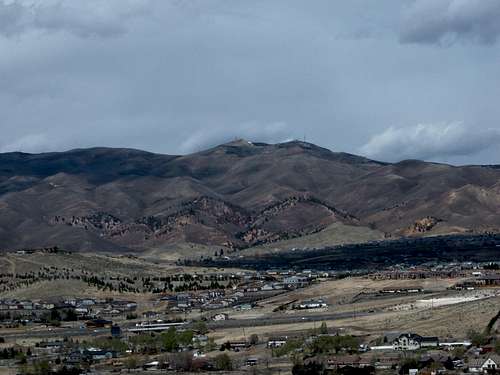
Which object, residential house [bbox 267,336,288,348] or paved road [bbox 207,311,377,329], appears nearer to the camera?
residential house [bbox 267,336,288,348]

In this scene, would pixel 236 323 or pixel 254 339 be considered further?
pixel 236 323

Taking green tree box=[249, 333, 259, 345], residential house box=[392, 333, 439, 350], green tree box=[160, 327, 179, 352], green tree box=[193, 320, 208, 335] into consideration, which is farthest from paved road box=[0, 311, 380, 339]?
residential house box=[392, 333, 439, 350]

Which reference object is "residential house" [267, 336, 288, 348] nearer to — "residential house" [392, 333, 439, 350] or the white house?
"residential house" [392, 333, 439, 350]

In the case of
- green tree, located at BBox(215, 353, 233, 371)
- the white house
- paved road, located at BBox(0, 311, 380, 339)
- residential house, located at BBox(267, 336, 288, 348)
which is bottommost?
the white house

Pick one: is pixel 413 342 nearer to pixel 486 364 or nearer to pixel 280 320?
pixel 486 364

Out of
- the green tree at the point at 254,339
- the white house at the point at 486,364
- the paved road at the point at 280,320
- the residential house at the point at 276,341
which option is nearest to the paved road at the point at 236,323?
the paved road at the point at 280,320

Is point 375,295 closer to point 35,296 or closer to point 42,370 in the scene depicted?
point 35,296

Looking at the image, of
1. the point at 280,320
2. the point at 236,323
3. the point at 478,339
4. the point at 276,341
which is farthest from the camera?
the point at 236,323

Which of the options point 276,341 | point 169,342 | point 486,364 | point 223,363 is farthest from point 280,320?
point 486,364

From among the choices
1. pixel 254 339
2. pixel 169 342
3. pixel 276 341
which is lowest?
pixel 276 341

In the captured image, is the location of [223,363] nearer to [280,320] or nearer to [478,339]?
[478,339]

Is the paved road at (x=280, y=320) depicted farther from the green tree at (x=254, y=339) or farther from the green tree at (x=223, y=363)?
the green tree at (x=223, y=363)

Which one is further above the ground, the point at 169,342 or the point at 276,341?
the point at 169,342

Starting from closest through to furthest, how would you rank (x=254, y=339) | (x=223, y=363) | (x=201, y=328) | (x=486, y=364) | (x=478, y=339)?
1. (x=486, y=364)
2. (x=223, y=363)
3. (x=478, y=339)
4. (x=254, y=339)
5. (x=201, y=328)
